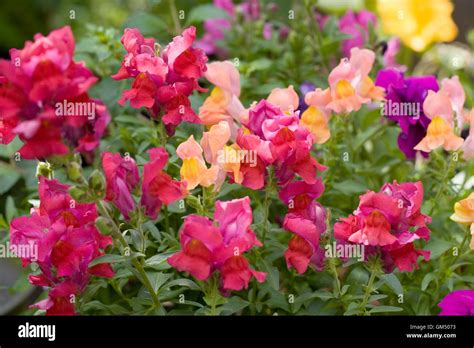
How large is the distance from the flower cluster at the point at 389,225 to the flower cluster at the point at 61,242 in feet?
0.88

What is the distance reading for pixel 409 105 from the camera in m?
1.07

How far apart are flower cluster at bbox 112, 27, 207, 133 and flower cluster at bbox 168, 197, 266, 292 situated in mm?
162

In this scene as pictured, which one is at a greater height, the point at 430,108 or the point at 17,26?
the point at 17,26

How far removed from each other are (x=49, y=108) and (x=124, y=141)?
442 millimetres

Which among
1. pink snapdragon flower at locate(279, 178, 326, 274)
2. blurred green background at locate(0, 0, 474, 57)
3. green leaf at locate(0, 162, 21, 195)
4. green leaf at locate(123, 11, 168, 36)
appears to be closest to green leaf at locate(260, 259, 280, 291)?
pink snapdragon flower at locate(279, 178, 326, 274)

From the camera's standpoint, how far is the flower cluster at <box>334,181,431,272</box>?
2.80 ft

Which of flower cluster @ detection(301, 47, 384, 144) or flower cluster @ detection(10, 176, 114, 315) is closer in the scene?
flower cluster @ detection(10, 176, 114, 315)

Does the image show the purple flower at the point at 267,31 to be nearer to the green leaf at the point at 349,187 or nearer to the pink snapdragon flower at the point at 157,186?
the green leaf at the point at 349,187

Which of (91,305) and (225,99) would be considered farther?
(225,99)

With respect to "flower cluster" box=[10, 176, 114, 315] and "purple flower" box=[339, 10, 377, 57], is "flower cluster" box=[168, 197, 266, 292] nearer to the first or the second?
"flower cluster" box=[10, 176, 114, 315]

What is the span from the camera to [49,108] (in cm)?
74

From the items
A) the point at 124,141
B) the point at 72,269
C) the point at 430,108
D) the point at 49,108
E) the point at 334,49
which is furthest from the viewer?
the point at 334,49

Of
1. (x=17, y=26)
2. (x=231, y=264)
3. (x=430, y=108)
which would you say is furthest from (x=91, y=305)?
(x=17, y=26)

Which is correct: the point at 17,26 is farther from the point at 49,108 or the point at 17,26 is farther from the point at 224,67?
the point at 49,108
